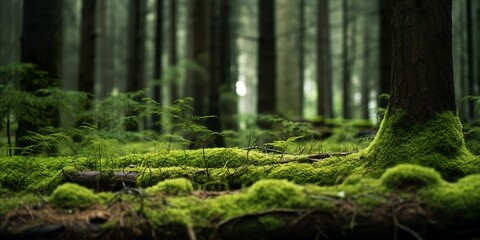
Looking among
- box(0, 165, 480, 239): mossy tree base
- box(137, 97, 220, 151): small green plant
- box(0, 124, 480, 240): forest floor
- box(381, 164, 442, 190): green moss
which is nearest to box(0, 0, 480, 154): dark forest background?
box(137, 97, 220, 151): small green plant

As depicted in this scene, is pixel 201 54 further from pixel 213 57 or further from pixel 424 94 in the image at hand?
pixel 424 94

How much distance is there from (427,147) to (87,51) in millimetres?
9143

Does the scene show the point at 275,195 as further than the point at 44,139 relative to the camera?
No

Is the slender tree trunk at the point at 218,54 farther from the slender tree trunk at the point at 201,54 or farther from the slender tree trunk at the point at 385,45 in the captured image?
the slender tree trunk at the point at 385,45

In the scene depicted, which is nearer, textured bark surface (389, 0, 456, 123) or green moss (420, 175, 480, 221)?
green moss (420, 175, 480, 221)

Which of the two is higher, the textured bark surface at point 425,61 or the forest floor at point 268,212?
the textured bark surface at point 425,61

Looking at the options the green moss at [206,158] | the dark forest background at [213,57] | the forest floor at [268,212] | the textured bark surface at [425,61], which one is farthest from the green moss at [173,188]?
the textured bark surface at [425,61]

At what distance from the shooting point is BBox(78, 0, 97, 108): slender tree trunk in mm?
10367

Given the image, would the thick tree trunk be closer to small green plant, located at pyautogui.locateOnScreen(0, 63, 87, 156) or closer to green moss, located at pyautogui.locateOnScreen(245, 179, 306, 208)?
green moss, located at pyautogui.locateOnScreen(245, 179, 306, 208)

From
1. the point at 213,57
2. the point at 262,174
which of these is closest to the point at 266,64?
the point at 213,57

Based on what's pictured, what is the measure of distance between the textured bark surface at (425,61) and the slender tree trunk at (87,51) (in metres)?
7.86

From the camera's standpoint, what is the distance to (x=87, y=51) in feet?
35.3

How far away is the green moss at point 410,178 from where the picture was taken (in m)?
3.26

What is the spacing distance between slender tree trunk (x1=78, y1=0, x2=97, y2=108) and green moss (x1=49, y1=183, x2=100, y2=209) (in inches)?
277
